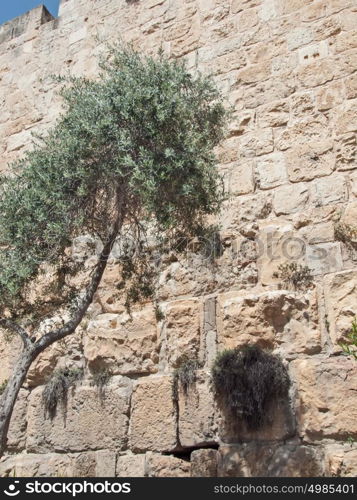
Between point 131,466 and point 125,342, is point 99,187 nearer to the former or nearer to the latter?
point 125,342

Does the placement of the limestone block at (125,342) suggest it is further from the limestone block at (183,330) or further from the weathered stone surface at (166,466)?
the weathered stone surface at (166,466)

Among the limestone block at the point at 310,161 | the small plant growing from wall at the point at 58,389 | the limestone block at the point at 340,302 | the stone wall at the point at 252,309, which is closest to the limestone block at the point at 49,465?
the stone wall at the point at 252,309

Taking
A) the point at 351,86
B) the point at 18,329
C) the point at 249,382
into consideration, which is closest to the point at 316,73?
the point at 351,86

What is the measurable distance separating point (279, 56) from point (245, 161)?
1043mm

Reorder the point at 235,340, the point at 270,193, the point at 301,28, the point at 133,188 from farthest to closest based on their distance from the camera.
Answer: the point at 301,28, the point at 270,193, the point at 235,340, the point at 133,188

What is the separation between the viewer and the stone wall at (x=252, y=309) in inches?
159

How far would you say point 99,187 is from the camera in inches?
161

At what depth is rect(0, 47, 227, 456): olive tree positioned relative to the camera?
3877mm

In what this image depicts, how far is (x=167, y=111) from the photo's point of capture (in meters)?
4.01

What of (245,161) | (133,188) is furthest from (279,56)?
(133,188)

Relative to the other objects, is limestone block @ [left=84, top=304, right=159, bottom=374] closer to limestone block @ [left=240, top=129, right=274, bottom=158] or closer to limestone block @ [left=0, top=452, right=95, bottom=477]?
limestone block @ [left=0, top=452, right=95, bottom=477]

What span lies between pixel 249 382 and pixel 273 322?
474 millimetres

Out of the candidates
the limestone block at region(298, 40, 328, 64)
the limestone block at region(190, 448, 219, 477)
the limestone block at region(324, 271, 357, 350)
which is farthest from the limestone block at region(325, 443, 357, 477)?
the limestone block at region(298, 40, 328, 64)
